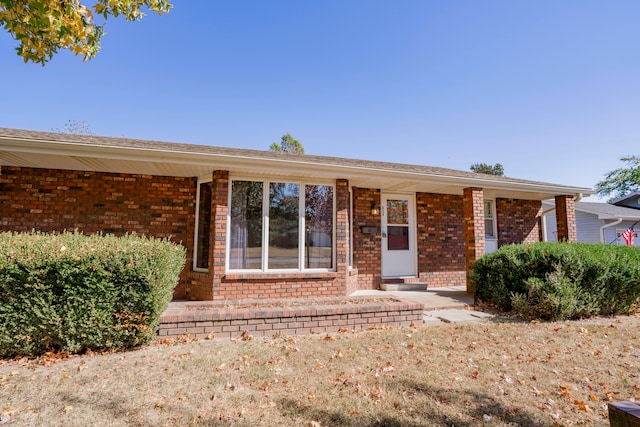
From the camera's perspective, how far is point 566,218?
329 inches

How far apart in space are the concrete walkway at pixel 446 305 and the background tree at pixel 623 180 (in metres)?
37.7

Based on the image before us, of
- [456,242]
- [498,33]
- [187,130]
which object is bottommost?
[456,242]

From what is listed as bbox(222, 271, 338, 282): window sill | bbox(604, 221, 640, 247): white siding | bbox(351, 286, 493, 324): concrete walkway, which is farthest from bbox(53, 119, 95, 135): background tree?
bbox(604, 221, 640, 247): white siding

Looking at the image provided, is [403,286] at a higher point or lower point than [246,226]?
lower

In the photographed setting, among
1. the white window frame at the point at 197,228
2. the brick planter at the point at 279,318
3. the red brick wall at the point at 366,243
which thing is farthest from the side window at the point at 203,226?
the red brick wall at the point at 366,243

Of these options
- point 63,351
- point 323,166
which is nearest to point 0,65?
point 63,351

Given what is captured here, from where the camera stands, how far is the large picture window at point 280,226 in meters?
6.01

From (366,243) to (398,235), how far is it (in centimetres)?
112

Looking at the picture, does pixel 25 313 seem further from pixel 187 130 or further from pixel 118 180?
pixel 187 130

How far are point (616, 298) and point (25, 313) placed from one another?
9.39m

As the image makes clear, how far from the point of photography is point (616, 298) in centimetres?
562

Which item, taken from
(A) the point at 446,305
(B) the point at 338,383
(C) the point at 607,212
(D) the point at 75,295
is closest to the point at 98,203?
(D) the point at 75,295

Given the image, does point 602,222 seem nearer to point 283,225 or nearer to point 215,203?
point 283,225

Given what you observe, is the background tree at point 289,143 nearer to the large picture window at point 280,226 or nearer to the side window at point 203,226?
the side window at point 203,226
